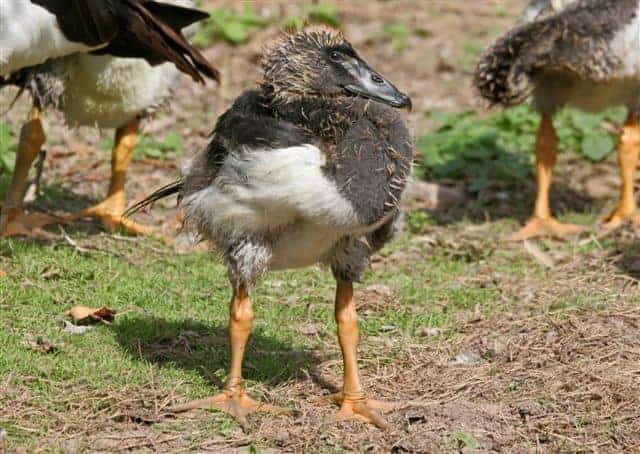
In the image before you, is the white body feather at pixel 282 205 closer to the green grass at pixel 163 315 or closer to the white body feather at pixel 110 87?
the green grass at pixel 163 315

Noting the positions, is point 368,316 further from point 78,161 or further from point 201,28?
point 201,28

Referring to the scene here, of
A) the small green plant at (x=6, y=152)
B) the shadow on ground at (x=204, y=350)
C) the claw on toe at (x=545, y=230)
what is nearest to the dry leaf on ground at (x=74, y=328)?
the shadow on ground at (x=204, y=350)

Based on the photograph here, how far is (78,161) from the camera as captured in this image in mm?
9531

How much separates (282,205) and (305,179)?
0.55 feet

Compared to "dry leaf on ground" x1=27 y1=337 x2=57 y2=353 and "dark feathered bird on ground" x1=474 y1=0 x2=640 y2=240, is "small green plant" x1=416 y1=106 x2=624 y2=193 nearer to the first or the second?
"dark feathered bird on ground" x1=474 y1=0 x2=640 y2=240

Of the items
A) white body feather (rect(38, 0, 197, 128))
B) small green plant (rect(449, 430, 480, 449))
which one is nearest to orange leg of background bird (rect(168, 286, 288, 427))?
small green plant (rect(449, 430, 480, 449))

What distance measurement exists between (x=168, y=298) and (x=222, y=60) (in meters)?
5.98

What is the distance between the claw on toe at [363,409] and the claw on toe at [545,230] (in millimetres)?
3420

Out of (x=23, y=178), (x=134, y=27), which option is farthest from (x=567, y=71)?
(x=23, y=178)

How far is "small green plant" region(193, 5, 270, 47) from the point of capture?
39.8 ft

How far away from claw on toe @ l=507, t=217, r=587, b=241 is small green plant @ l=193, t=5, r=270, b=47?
16.5 ft

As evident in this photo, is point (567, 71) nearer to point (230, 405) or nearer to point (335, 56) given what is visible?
point (335, 56)

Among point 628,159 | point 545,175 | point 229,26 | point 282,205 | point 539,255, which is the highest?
point 229,26

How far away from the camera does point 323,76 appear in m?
4.82
